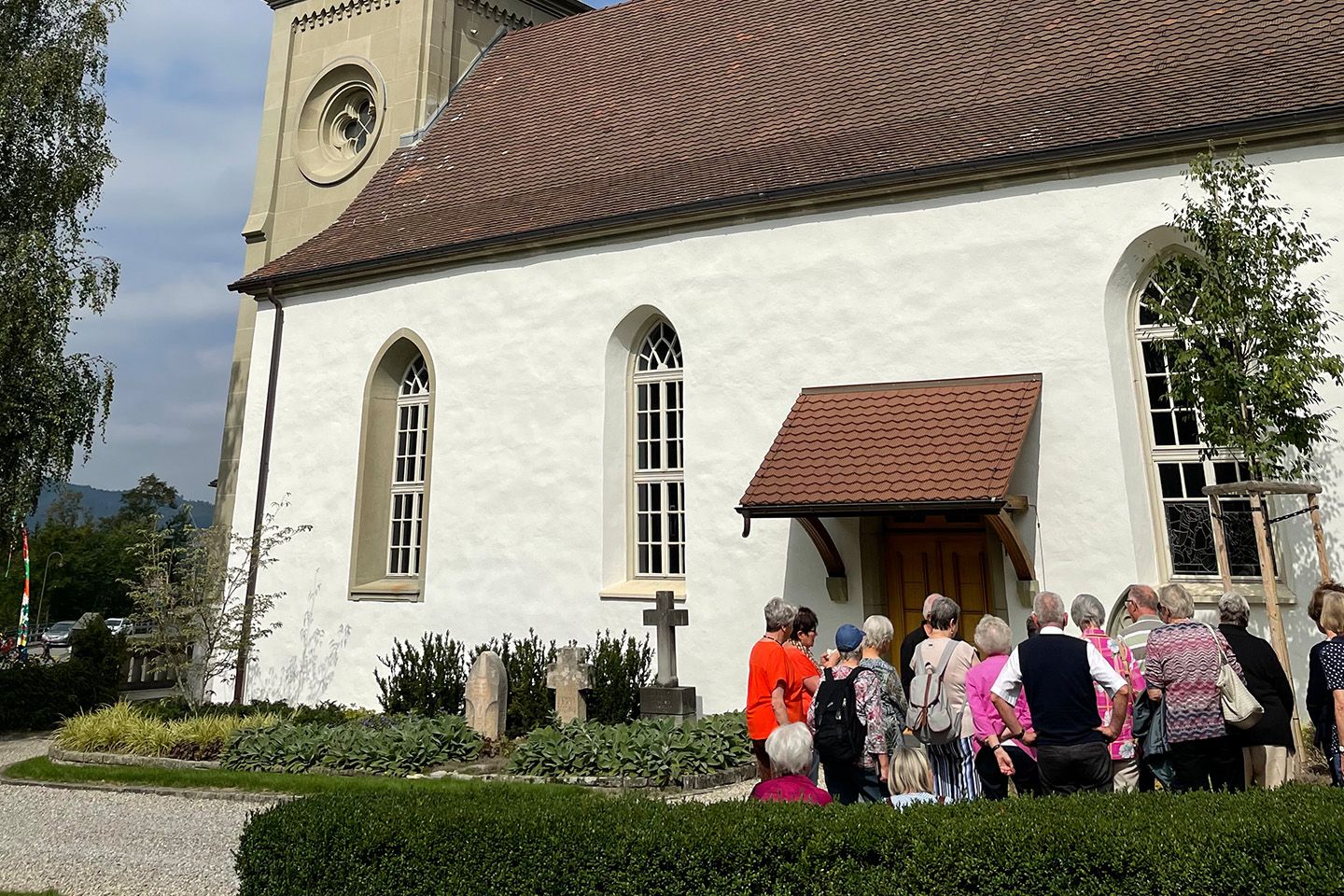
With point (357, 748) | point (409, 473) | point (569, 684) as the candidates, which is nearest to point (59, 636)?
point (409, 473)

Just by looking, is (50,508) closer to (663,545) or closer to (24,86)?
(24,86)

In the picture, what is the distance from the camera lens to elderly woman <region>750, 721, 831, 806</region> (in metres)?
4.34

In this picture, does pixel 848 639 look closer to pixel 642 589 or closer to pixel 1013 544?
pixel 1013 544

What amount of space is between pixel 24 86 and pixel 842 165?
1215 cm

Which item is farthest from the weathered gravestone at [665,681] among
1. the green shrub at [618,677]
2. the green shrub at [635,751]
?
the green shrub at [635,751]

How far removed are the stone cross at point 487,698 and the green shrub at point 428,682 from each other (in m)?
1.07

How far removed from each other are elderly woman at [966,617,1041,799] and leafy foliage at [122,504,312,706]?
31.7ft

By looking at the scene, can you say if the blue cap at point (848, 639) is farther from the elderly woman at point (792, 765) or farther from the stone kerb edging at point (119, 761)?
the stone kerb edging at point (119, 761)

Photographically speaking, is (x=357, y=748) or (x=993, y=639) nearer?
(x=993, y=639)

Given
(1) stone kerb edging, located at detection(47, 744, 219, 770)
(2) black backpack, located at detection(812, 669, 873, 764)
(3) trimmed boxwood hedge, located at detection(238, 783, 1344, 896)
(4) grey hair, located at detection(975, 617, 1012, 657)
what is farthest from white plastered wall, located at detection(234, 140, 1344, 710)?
(3) trimmed boxwood hedge, located at detection(238, 783, 1344, 896)

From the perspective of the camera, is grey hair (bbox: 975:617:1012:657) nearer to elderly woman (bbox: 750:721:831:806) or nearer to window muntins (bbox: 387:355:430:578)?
elderly woman (bbox: 750:721:831:806)

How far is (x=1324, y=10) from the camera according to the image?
34.9ft

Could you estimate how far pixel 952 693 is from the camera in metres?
5.50

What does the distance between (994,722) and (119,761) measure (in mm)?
8965
